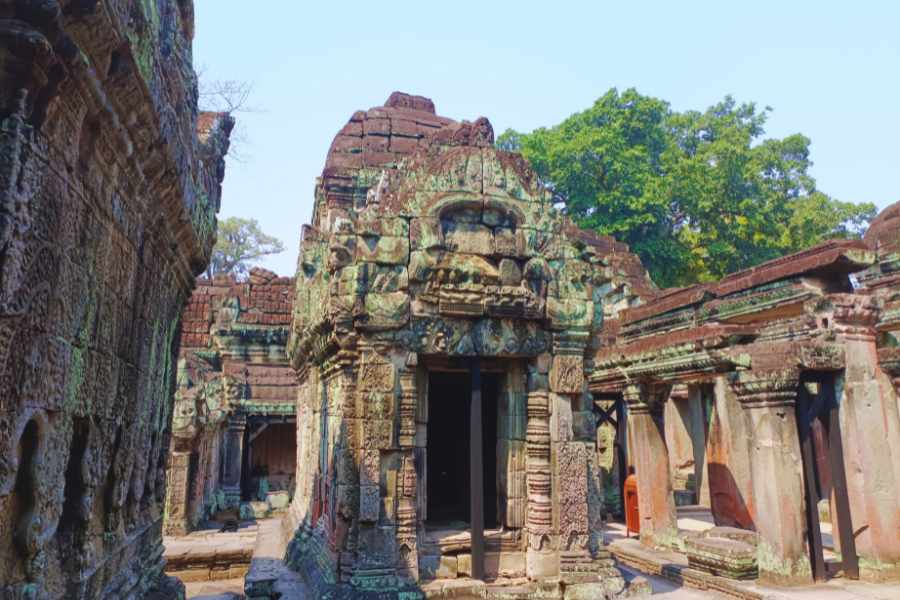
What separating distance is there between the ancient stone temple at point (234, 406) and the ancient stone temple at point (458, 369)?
19.9ft

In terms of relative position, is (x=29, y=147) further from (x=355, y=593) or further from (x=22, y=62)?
(x=355, y=593)

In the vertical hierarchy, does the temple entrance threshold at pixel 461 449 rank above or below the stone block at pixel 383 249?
below

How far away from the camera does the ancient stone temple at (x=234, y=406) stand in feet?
39.3

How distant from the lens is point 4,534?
2.37 m

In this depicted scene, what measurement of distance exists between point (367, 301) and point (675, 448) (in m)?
14.9

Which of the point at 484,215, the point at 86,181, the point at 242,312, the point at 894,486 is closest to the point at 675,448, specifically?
the point at 894,486

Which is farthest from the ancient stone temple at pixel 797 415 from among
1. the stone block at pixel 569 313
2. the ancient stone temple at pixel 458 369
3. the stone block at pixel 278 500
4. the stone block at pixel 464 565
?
the stone block at pixel 278 500

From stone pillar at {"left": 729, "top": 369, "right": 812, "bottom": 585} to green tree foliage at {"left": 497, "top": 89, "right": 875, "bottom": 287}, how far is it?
18.4m

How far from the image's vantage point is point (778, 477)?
25.3 feet

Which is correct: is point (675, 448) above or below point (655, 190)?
below

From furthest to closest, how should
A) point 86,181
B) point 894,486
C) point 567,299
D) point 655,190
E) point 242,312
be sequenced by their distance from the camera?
point 655,190
point 242,312
point 894,486
point 567,299
point 86,181

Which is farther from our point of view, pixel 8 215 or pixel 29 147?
pixel 29 147

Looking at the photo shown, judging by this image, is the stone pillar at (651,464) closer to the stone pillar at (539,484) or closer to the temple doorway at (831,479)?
the temple doorway at (831,479)

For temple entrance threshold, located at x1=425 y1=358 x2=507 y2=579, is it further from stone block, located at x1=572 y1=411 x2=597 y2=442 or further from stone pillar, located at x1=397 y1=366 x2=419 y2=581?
stone block, located at x1=572 y1=411 x2=597 y2=442
